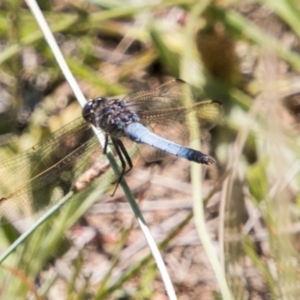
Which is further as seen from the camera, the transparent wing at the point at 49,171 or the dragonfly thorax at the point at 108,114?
the dragonfly thorax at the point at 108,114

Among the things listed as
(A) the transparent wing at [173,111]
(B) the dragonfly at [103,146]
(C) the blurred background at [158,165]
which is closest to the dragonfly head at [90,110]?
(B) the dragonfly at [103,146]

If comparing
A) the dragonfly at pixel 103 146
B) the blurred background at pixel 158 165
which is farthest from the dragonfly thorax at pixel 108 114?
the blurred background at pixel 158 165

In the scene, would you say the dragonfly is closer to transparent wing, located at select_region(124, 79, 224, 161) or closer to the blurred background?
transparent wing, located at select_region(124, 79, 224, 161)

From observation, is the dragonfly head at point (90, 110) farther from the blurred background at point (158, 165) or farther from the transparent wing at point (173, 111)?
the blurred background at point (158, 165)

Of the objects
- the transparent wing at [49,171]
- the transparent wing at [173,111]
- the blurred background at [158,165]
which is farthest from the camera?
the transparent wing at [173,111]

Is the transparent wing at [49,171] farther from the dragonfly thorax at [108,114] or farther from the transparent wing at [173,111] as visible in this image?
the transparent wing at [173,111]

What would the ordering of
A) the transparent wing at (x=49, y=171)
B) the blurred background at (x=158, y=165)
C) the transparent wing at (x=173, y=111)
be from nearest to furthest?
1. the transparent wing at (x=49, y=171)
2. the blurred background at (x=158, y=165)
3. the transparent wing at (x=173, y=111)

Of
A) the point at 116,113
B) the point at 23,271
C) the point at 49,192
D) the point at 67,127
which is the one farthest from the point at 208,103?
the point at 23,271

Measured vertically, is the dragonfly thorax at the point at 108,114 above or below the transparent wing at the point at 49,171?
above
